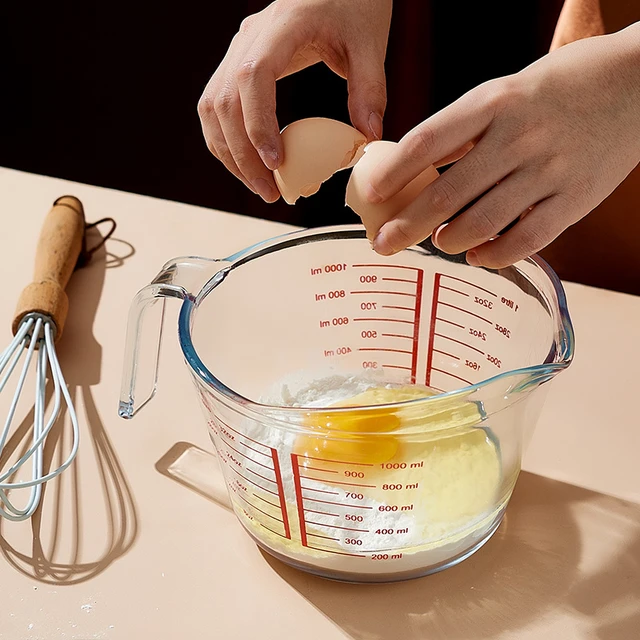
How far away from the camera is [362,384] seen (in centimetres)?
82

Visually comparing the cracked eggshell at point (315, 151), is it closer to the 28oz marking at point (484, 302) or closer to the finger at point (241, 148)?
the finger at point (241, 148)

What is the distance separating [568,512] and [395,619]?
0.66 feet

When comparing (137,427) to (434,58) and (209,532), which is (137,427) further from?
(434,58)

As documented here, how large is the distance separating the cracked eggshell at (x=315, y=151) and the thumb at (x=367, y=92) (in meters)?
0.05

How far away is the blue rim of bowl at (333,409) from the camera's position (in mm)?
579

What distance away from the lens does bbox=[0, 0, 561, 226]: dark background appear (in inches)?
70.4

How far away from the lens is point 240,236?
1.16m

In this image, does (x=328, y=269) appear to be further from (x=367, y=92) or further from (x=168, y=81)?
(x=168, y=81)

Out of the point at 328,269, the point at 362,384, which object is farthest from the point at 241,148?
the point at 362,384

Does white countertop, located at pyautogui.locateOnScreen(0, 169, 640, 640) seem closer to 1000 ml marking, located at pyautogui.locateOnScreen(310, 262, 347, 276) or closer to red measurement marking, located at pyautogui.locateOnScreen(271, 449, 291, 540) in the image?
red measurement marking, located at pyautogui.locateOnScreen(271, 449, 291, 540)

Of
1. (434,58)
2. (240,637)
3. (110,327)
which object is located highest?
(434,58)

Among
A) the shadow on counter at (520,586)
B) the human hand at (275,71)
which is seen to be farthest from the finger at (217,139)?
the shadow on counter at (520,586)

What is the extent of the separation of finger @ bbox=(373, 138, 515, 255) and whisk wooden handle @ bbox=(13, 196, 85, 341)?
0.48m

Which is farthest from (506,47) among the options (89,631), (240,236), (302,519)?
(89,631)
